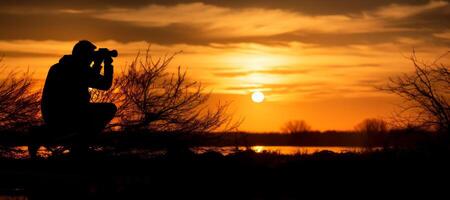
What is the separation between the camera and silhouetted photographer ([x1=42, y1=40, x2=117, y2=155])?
30.7ft

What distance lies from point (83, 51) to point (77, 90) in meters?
0.67

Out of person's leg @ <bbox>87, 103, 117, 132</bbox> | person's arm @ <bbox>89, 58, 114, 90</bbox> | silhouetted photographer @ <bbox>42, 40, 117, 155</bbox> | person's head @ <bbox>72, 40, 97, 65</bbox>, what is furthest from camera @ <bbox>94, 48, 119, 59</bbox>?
person's leg @ <bbox>87, 103, 117, 132</bbox>

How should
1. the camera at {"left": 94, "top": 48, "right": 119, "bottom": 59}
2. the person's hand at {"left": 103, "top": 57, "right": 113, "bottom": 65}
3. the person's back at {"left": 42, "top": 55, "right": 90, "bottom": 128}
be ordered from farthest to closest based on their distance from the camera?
the person's hand at {"left": 103, "top": 57, "right": 113, "bottom": 65}
the camera at {"left": 94, "top": 48, "right": 119, "bottom": 59}
the person's back at {"left": 42, "top": 55, "right": 90, "bottom": 128}

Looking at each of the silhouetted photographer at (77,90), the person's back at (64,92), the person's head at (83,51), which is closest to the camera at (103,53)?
the silhouetted photographer at (77,90)

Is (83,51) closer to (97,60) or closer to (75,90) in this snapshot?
(97,60)

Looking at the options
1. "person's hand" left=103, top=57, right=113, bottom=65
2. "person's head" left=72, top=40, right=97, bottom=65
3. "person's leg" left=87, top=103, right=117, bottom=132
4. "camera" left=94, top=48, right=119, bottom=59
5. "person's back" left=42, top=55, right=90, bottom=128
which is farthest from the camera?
"person's hand" left=103, top=57, right=113, bottom=65

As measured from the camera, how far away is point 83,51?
31.3 ft

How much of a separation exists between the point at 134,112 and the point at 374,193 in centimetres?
588

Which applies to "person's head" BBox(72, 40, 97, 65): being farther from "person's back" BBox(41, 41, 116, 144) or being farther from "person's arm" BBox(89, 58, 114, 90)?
"person's arm" BBox(89, 58, 114, 90)

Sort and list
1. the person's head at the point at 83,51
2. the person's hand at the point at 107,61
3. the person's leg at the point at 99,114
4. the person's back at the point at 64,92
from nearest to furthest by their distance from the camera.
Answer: the person's back at the point at 64,92 → the person's head at the point at 83,51 → the person's leg at the point at 99,114 → the person's hand at the point at 107,61

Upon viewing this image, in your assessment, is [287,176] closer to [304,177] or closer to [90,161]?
[304,177]

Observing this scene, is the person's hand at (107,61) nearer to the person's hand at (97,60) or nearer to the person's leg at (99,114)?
the person's hand at (97,60)

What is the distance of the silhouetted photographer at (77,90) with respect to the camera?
9344mm

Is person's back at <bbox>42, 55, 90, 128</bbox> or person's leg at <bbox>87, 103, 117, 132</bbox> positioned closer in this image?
person's back at <bbox>42, 55, 90, 128</bbox>
